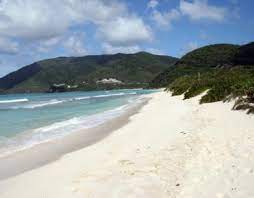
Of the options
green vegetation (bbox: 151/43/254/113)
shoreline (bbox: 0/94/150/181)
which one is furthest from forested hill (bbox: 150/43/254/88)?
shoreline (bbox: 0/94/150/181)

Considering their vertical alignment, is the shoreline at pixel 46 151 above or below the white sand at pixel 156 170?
below

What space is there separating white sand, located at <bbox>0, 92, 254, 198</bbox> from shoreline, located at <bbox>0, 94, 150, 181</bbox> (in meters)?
0.53

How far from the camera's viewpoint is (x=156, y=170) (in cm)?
720

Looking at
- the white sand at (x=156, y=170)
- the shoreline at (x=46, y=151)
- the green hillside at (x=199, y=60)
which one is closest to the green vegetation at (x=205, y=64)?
the green hillside at (x=199, y=60)

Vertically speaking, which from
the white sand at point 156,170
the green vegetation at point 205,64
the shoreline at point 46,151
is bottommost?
the shoreline at point 46,151

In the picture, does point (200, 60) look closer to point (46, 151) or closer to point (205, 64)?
point (205, 64)

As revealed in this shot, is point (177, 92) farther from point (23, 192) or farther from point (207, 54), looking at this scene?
point (207, 54)

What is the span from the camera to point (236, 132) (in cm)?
1025

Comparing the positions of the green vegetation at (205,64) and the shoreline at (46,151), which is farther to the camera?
the green vegetation at (205,64)

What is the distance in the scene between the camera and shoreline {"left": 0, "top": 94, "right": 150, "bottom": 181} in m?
9.16

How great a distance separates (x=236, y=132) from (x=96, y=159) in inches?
168

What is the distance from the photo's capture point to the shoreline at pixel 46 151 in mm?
9164

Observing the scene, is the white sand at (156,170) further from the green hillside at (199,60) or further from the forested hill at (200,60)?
the green hillside at (199,60)

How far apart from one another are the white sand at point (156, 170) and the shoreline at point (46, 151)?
53cm
